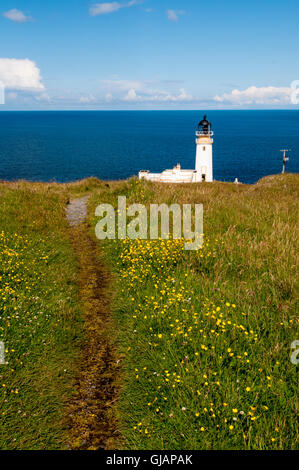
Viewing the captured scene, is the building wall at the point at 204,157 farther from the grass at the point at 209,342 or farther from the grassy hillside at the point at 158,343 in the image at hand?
the grass at the point at 209,342

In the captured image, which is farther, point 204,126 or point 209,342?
point 204,126

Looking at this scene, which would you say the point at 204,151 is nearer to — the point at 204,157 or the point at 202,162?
the point at 204,157

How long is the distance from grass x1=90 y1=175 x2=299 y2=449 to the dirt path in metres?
0.25

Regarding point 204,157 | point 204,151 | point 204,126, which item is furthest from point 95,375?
point 204,126

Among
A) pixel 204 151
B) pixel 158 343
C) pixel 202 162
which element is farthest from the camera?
pixel 202 162

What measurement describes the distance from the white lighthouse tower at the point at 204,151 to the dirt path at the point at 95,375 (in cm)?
6235

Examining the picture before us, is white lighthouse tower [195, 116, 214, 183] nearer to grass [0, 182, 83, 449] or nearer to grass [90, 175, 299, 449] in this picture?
grass [0, 182, 83, 449]

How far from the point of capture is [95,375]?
19.8 ft

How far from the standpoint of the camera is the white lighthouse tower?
69.5 metres

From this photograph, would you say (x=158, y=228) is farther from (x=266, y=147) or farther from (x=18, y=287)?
(x=266, y=147)

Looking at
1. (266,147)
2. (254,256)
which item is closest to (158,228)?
(254,256)

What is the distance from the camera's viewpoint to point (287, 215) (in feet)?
44.0

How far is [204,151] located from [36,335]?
6836cm
